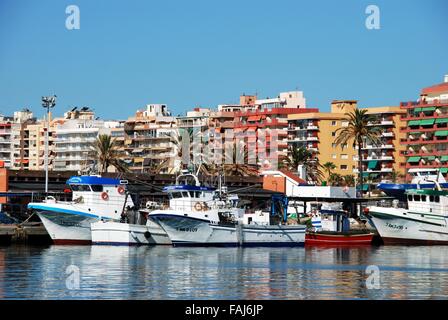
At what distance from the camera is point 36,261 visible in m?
70.7

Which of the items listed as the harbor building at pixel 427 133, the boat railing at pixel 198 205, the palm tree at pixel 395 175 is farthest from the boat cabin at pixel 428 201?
the palm tree at pixel 395 175

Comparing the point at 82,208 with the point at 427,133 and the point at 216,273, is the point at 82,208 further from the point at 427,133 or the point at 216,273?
the point at 427,133

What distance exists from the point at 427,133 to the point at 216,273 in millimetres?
134576

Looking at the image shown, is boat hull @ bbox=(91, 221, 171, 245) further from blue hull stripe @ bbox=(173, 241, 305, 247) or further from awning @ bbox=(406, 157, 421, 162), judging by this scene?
awning @ bbox=(406, 157, 421, 162)

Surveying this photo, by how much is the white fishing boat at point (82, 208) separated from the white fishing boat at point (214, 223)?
504cm

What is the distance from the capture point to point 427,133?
193375mm

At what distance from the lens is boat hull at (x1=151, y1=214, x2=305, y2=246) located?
88.3m

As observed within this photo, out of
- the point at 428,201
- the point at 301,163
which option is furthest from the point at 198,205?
the point at 301,163

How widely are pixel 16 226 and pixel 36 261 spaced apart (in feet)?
84.1

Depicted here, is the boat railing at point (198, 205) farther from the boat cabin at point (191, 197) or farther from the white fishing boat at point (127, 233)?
the white fishing boat at point (127, 233)

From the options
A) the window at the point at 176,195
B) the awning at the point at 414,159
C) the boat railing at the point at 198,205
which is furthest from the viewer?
the awning at the point at 414,159

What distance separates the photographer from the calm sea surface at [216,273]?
52781 millimetres
